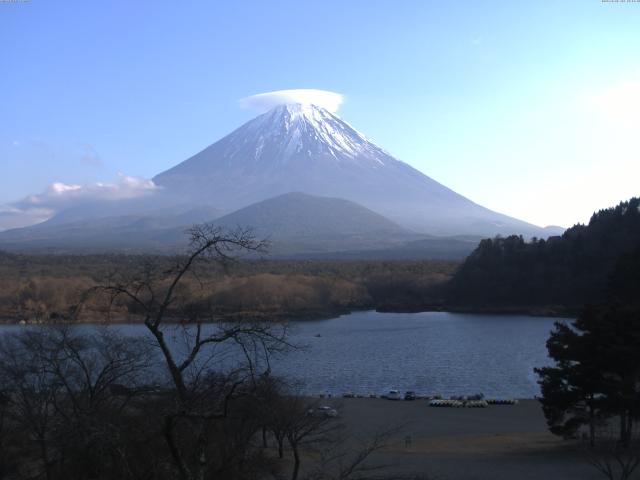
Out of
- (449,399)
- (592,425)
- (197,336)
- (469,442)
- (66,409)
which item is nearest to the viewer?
(197,336)

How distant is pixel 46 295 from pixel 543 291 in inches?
1110

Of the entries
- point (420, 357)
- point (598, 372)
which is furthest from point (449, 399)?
point (420, 357)

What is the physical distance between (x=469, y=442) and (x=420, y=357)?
39.4ft

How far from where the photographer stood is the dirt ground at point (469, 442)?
32.6 ft

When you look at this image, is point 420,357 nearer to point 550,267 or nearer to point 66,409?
point 66,409

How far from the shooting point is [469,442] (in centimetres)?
1309

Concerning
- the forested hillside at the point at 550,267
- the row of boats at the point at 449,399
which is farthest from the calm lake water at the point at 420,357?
the forested hillside at the point at 550,267

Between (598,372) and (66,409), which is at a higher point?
(66,409)

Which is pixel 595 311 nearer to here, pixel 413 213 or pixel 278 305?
pixel 278 305

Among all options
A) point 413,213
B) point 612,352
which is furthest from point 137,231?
point 612,352

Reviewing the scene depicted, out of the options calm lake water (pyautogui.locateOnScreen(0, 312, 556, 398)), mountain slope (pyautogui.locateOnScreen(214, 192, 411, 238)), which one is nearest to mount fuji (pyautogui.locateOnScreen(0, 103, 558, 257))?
mountain slope (pyautogui.locateOnScreen(214, 192, 411, 238))

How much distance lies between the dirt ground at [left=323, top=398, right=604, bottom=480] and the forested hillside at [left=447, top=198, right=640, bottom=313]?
83.7ft

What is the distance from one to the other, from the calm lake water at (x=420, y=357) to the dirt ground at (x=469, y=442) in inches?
72.3

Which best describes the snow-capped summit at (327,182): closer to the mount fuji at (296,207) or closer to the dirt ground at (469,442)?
the mount fuji at (296,207)
